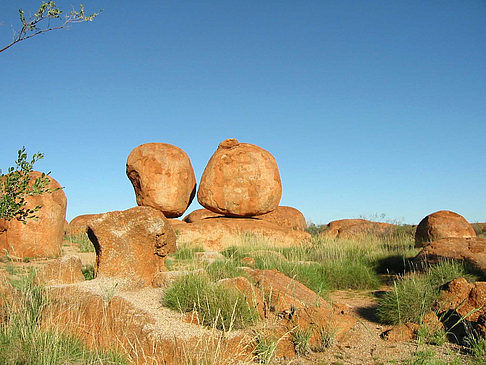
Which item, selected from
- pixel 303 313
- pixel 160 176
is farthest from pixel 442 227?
pixel 160 176

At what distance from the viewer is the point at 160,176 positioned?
59.3 feet

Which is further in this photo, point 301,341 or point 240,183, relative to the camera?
point 240,183

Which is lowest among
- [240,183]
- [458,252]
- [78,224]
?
[458,252]

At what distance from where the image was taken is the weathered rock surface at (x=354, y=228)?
20241mm

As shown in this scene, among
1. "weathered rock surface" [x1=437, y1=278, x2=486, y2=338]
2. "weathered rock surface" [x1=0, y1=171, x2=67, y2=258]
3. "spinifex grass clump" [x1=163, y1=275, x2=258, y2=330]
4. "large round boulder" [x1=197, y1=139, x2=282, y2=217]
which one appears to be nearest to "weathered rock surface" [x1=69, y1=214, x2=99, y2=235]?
"large round boulder" [x1=197, y1=139, x2=282, y2=217]

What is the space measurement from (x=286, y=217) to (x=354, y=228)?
3.51 m

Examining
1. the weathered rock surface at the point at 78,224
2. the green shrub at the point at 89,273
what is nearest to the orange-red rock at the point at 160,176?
the weathered rock surface at the point at 78,224

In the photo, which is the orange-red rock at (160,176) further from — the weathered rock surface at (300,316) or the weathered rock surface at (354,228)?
the weathered rock surface at (300,316)

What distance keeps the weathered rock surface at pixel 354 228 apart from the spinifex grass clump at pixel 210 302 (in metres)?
14.8

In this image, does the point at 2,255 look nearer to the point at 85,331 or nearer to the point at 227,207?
the point at 85,331

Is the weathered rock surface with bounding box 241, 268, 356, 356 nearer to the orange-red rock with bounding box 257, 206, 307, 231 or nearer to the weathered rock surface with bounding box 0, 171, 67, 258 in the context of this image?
the weathered rock surface with bounding box 0, 171, 67, 258

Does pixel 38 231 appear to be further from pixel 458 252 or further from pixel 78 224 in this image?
pixel 78 224

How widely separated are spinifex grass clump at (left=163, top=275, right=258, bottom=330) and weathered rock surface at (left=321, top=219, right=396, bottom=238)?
14767 millimetres

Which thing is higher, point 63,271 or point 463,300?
point 63,271
